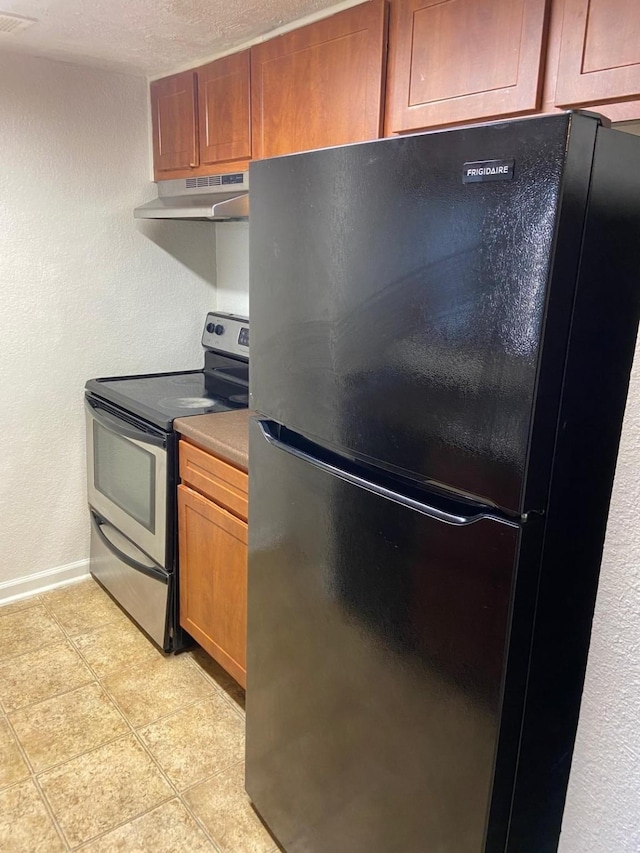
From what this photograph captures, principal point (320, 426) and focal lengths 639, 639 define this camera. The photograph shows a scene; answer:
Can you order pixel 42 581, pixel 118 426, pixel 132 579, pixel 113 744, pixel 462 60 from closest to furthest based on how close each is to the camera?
1. pixel 462 60
2. pixel 113 744
3. pixel 118 426
4. pixel 132 579
5. pixel 42 581

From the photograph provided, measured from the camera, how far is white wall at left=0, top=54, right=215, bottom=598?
244cm

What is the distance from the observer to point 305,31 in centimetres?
176

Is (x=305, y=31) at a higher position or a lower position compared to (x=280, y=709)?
higher

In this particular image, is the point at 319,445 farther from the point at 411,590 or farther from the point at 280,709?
the point at 280,709

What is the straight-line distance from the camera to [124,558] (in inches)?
98.9

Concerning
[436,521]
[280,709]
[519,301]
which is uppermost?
[519,301]

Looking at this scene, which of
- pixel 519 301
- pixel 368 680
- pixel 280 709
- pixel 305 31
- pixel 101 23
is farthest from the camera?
pixel 101 23

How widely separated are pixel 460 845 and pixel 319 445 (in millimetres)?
722

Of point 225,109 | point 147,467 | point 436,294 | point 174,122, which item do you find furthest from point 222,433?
point 174,122

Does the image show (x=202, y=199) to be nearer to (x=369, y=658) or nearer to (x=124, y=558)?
(x=124, y=558)

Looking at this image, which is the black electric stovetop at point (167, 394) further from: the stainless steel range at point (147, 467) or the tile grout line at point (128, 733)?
the tile grout line at point (128, 733)

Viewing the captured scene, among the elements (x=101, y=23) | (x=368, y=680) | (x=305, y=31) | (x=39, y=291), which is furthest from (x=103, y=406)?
(x=368, y=680)

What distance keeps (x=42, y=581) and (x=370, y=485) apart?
2.22 metres

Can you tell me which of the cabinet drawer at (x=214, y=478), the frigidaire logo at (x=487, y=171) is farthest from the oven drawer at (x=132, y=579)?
the frigidaire logo at (x=487, y=171)
